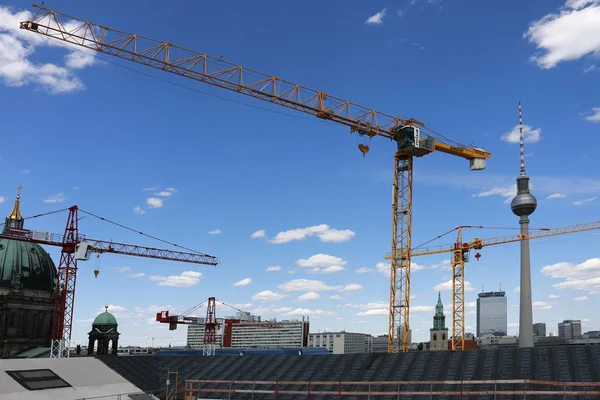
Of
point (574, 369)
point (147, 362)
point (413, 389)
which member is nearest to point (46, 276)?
point (147, 362)

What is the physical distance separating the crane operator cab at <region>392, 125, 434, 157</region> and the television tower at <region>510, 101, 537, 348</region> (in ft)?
265

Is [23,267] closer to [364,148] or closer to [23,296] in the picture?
[23,296]

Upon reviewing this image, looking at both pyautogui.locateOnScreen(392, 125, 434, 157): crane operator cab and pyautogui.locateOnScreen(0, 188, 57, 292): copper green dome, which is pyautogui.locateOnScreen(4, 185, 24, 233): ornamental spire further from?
pyautogui.locateOnScreen(392, 125, 434, 157): crane operator cab

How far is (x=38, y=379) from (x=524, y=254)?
524 ft

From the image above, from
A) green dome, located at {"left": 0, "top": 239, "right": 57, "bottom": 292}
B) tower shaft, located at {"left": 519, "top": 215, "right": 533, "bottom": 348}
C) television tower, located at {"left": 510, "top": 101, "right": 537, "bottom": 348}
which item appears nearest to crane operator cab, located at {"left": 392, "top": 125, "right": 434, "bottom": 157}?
green dome, located at {"left": 0, "top": 239, "right": 57, "bottom": 292}

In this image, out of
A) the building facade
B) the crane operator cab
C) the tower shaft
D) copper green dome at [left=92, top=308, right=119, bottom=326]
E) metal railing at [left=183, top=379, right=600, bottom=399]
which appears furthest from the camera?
the tower shaft

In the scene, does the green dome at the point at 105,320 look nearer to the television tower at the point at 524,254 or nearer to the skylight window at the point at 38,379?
the skylight window at the point at 38,379

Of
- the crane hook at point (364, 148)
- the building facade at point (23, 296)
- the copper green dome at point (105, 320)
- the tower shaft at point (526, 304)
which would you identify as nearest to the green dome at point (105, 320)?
the copper green dome at point (105, 320)

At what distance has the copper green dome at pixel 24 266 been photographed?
96750 mm

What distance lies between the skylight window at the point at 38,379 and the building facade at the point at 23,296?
190 feet

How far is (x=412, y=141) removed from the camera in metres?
83.8

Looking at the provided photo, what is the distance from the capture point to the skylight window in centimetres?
3741

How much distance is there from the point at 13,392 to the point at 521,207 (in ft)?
557

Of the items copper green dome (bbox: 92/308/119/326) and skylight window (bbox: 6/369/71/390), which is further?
copper green dome (bbox: 92/308/119/326)
